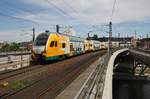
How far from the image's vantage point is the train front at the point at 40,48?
28.4 metres

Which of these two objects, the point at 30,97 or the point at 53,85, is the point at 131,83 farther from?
the point at 30,97

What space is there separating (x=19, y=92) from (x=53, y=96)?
2.08 m

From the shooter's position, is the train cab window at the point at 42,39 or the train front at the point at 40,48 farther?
the train cab window at the point at 42,39

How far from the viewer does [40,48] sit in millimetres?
28516

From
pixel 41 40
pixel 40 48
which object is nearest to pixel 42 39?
pixel 41 40

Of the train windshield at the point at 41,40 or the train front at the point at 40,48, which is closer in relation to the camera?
the train front at the point at 40,48

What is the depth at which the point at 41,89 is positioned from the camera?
15.2 metres

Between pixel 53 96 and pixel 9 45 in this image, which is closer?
pixel 53 96

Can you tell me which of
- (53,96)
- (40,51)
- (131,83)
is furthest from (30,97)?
(131,83)

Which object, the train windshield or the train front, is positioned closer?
the train front

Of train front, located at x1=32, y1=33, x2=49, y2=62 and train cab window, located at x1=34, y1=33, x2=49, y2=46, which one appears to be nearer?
train front, located at x1=32, y1=33, x2=49, y2=62

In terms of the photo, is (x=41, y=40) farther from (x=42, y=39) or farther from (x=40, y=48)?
(x=40, y=48)

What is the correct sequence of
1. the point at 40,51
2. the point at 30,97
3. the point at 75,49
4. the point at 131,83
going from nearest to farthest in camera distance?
the point at 30,97
the point at 40,51
the point at 75,49
the point at 131,83

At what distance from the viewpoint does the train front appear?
93.0 feet
